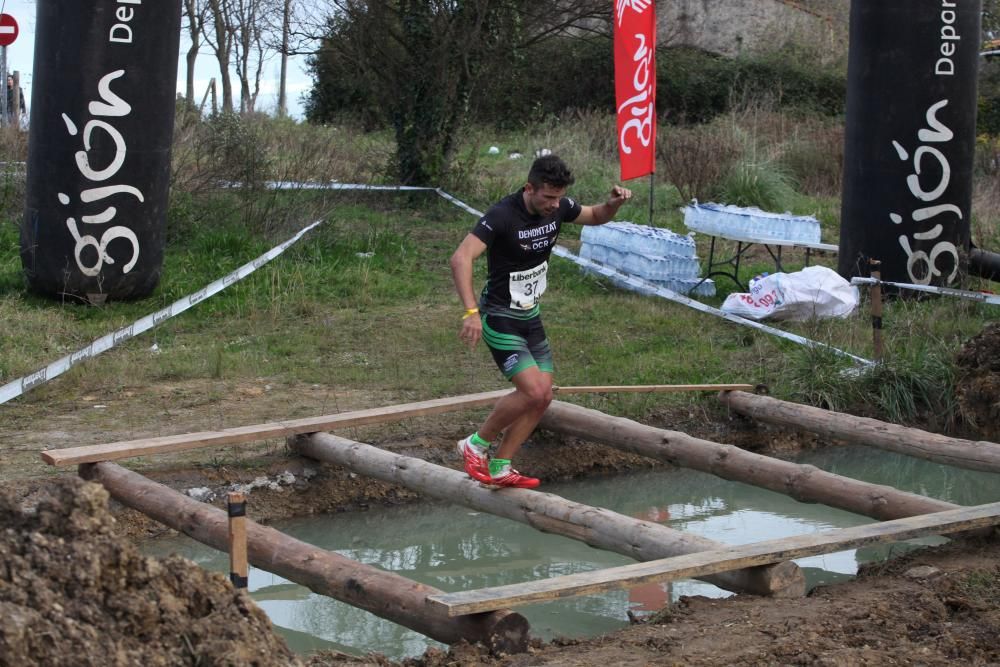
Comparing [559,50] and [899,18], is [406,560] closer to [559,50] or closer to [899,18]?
[899,18]

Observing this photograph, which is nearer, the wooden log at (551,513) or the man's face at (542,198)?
the wooden log at (551,513)

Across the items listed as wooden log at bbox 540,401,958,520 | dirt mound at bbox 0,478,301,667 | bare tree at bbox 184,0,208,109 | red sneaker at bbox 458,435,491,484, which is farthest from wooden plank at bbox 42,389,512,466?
bare tree at bbox 184,0,208,109

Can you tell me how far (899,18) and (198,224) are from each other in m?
7.36

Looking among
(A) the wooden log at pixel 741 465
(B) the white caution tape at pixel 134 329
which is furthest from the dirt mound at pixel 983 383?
(B) the white caution tape at pixel 134 329

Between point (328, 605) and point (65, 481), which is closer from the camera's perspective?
point (65, 481)

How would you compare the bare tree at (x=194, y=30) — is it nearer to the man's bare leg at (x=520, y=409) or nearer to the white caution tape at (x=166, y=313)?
the white caution tape at (x=166, y=313)

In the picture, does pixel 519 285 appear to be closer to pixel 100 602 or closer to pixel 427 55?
pixel 100 602

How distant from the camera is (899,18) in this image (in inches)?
462

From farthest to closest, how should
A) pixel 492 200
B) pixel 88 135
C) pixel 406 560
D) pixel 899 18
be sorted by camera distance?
pixel 492 200 → pixel 899 18 → pixel 88 135 → pixel 406 560

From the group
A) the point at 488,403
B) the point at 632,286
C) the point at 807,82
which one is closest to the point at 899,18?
the point at 632,286

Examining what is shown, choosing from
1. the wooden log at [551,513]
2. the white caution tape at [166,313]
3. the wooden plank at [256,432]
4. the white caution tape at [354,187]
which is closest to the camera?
the wooden log at [551,513]

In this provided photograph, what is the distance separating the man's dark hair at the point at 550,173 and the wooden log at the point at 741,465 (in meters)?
2.13

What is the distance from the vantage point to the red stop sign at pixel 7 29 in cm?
1756

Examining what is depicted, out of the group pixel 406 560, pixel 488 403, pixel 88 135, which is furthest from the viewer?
pixel 88 135
